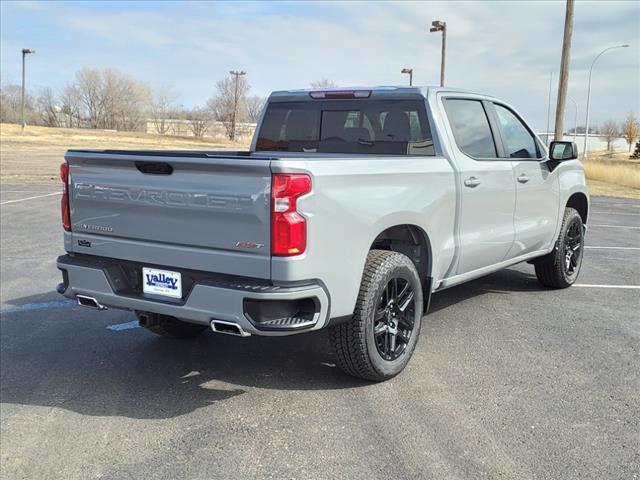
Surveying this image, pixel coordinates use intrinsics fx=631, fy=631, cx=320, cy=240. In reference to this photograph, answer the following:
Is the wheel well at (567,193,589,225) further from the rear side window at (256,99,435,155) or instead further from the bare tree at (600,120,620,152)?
the bare tree at (600,120,620,152)

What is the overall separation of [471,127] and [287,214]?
2.51 meters

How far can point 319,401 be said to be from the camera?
397cm

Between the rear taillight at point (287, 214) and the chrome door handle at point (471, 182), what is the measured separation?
187 centimetres

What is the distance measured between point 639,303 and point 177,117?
107 meters

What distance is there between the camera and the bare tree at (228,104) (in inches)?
3482

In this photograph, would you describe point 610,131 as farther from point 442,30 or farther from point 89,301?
point 89,301

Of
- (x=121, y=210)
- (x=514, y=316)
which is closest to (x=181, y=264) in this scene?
(x=121, y=210)

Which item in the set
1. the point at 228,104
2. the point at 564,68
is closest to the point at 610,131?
the point at 228,104

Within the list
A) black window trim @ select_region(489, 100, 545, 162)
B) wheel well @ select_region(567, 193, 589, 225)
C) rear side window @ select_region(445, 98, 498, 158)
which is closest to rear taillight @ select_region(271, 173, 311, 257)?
rear side window @ select_region(445, 98, 498, 158)

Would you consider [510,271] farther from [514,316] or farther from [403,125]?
[403,125]

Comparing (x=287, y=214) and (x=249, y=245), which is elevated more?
(x=287, y=214)

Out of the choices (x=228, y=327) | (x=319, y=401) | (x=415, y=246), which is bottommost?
(x=319, y=401)

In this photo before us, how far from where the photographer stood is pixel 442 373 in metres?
4.44

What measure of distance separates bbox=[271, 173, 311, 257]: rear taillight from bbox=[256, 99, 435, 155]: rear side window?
1.81 meters
